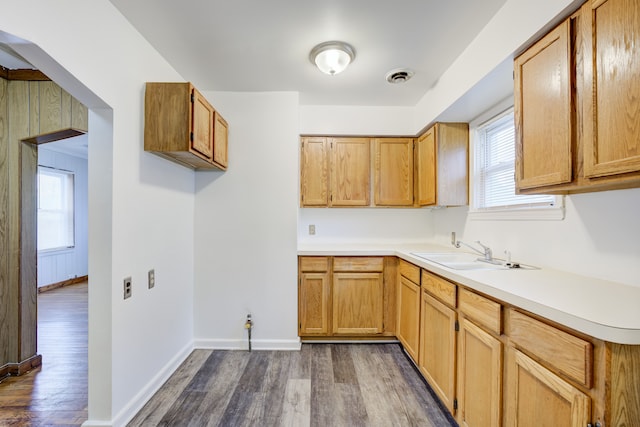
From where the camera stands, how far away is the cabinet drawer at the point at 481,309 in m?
1.22

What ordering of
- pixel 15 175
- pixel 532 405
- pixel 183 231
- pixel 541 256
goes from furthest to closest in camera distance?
pixel 183 231 → pixel 15 175 → pixel 541 256 → pixel 532 405

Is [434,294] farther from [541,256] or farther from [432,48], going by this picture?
[432,48]

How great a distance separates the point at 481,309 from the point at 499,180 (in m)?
1.27

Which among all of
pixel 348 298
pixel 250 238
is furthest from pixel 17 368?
pixel 348 298

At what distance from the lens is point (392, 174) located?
9.57 ft

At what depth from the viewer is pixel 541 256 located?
165 centimetres

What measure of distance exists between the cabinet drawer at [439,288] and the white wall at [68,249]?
554cm

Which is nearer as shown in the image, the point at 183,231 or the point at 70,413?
the point at 70,413

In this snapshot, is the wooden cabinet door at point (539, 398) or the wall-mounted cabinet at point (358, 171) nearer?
the wooden cabinet door at point (539, 398)

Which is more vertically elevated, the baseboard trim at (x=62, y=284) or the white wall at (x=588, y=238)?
the white wall at (x=588, y=238)

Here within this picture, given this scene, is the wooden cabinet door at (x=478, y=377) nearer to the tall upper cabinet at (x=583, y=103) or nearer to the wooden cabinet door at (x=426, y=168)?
the tall upper cabinet at (x=583, y=103)

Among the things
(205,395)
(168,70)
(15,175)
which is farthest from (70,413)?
(168,70)

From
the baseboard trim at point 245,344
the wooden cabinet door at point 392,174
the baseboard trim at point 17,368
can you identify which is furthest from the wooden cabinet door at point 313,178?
the baseboard trim at point 17,368

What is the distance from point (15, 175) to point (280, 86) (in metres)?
2.20
